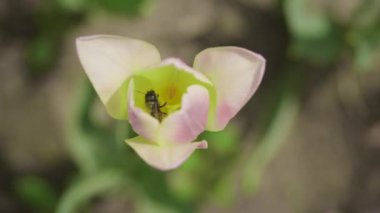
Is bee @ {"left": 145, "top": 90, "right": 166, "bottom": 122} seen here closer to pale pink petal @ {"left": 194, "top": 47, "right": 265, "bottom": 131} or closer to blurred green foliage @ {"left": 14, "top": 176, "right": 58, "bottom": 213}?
pale pink petal @ {"left": 194, "top": 47, "right": 265, "bottom": 131}

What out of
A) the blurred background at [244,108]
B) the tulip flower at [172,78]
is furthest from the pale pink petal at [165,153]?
the blurred background at [244,108]

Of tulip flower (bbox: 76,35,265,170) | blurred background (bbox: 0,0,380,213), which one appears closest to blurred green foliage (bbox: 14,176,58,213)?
blurred background (bbox: 0,0,380,213)

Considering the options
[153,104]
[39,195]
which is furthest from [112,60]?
[39,195]

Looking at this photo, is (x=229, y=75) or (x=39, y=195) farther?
(x=39, y=195)

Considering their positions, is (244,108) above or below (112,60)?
below

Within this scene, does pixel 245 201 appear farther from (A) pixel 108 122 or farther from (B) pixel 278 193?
(A) pixel 108 122

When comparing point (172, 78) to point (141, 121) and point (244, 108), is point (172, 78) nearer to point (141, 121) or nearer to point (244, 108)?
point (141, 121)

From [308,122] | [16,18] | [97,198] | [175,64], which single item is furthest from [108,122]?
[175,64]
